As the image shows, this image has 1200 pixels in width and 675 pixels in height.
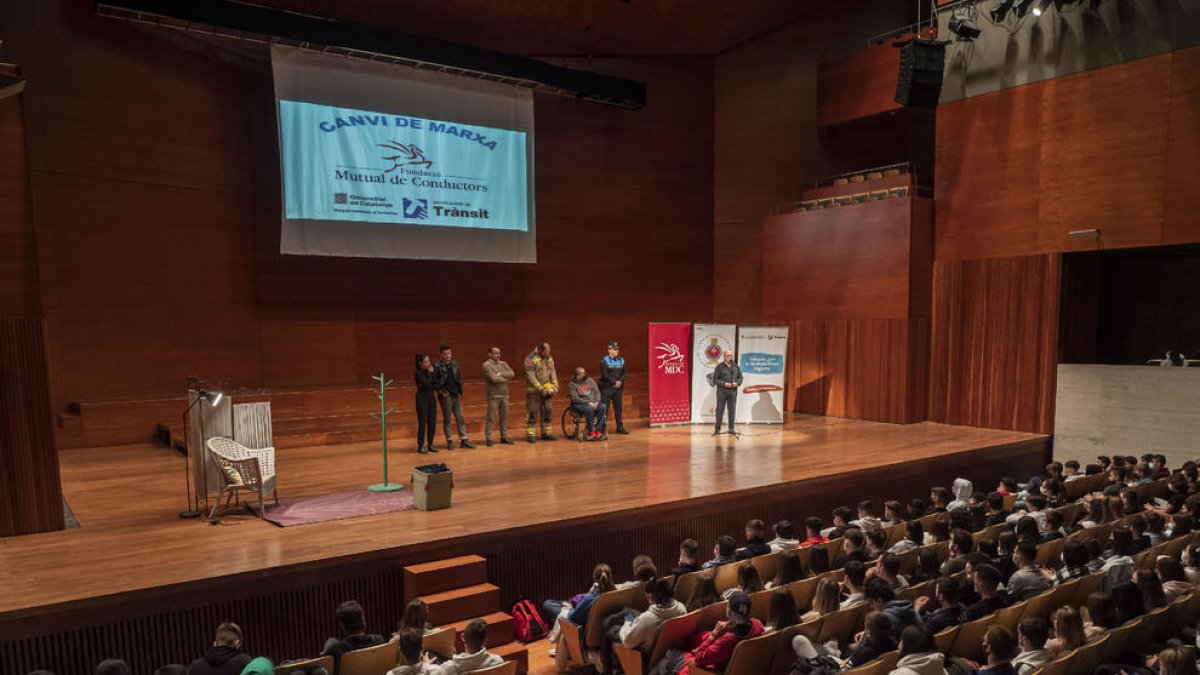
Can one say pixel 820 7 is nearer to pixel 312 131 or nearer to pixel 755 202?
pixel 755 202

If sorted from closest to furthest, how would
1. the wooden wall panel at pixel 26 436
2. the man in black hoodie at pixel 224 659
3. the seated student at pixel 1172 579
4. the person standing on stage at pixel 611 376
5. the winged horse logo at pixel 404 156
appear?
the man in black hoodie at pixel 224 659 → the seated student at pixel 1172 579 → the wooden wall panel at pixel 26 436 → the person standing on stage at pixel 611 376 → the winged horse logo at pixel 404 156

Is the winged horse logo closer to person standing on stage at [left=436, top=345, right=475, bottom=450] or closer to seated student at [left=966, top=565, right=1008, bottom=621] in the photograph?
person standing on stage at [left=436, top=345, right=475, bottom=450]

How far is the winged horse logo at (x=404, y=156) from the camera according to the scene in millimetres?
10336

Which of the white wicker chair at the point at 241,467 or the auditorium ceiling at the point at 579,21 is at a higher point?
the auditorium ceiling at the point at 579,21

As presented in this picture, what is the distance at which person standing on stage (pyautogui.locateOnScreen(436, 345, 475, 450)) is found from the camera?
29.0ft

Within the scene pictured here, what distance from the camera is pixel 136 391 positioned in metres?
9.52

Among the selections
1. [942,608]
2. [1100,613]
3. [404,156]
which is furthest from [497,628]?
[404,156]

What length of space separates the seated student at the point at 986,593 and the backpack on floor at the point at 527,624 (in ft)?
9.58

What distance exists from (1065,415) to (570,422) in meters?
6.83

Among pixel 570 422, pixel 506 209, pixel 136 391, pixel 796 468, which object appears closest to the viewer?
pixel 796 468

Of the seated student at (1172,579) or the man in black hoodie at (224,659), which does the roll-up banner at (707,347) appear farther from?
the man in black hoodie at (224,659)

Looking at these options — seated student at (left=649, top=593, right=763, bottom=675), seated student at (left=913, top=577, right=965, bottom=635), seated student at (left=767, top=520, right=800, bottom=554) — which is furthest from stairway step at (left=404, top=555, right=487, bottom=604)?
seated student at (left=913, top=577, right=965, bottom=635)

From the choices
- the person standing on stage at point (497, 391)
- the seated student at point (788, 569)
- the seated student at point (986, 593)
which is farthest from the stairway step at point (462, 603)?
the person standing on stage at point (497, 391)

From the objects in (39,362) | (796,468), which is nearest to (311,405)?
(39,362)
